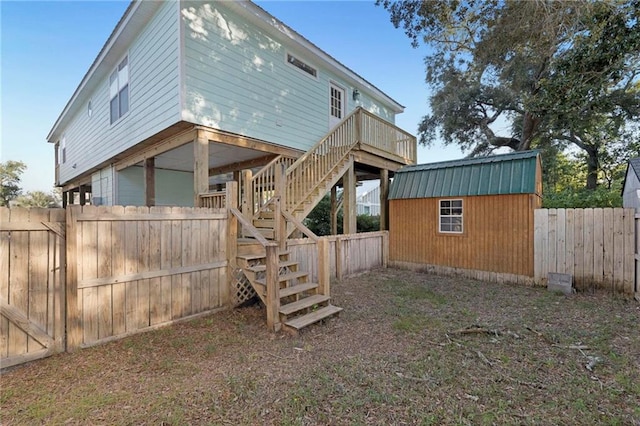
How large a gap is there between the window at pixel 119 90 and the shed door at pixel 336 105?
6.20 metres

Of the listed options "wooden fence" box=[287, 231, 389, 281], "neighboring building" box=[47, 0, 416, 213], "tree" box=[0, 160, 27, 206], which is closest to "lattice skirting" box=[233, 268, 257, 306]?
"wooden fence" box=[287, 231, 389, 281]

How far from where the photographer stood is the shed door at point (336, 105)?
10250 mm

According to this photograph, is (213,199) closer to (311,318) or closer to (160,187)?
(311,318)

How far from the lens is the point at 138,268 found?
429 centimetres

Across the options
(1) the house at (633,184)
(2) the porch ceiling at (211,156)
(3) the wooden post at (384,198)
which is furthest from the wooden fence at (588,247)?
(2) the porch ceiling at (211,156)

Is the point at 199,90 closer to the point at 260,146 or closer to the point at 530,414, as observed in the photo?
the point at 260,146

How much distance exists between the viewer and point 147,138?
745cm

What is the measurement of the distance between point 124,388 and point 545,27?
1267 cm

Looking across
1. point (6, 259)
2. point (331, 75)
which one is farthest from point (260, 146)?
point (6, 259)

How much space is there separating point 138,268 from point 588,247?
8.98 meters

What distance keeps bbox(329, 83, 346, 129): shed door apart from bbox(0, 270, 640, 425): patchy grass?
7238mm

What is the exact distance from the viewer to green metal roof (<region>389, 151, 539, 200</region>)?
24.8 feet

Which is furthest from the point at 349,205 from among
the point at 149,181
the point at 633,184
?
the point at 633,184

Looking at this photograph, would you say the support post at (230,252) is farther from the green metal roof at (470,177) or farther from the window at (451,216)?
the window at (451,216)
